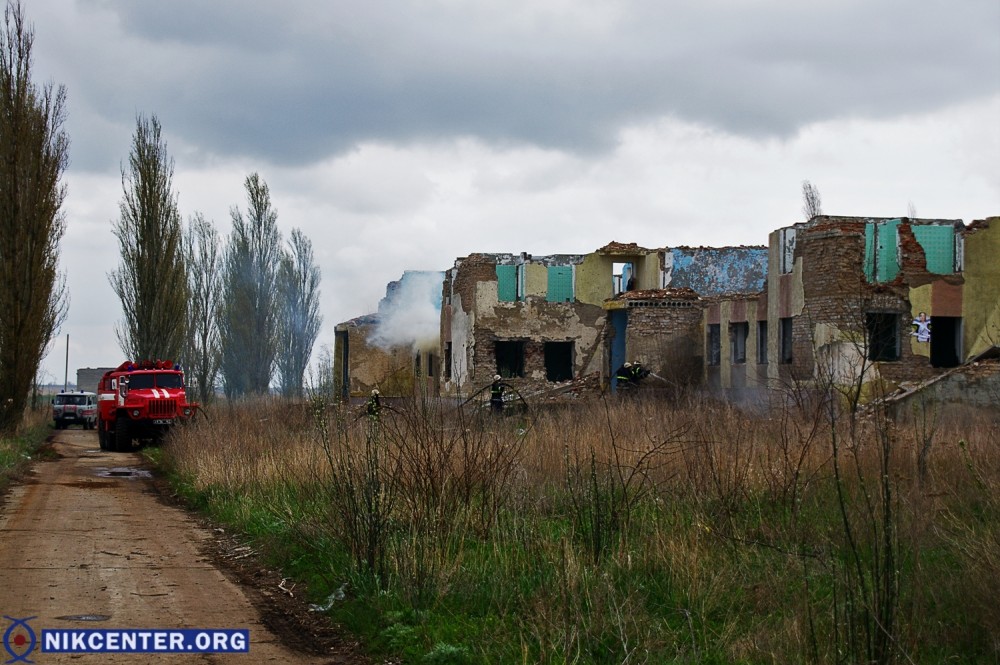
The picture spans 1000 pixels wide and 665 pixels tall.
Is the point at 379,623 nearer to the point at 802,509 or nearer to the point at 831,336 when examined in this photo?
the point at 802,509

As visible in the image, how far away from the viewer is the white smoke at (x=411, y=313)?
154ft

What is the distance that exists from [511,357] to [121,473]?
1948 cm

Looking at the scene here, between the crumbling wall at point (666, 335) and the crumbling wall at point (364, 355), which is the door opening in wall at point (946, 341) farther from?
the crumbling wall at point (364, 355)

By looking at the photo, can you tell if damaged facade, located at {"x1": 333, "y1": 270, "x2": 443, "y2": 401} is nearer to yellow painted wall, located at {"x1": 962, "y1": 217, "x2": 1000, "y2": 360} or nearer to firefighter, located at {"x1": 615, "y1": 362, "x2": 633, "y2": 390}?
firefighter, located at {"x1": 615, "y1": 362, "x2": 633, "y2": 390}

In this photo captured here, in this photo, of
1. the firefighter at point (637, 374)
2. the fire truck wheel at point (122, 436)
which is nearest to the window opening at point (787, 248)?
the firefighter at point (637, 374)

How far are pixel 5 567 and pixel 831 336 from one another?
18.5 meters

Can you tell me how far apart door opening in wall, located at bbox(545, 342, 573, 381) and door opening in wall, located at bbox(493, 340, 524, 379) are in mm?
969

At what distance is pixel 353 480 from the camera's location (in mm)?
9102

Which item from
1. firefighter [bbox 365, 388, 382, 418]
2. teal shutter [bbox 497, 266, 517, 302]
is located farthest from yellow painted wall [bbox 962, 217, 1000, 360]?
firefighter [bbox 365, 388, 382, 418]

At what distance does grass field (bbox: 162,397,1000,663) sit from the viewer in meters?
5.86

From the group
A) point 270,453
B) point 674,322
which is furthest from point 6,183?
point 674,322

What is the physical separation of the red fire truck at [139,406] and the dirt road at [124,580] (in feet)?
41.8

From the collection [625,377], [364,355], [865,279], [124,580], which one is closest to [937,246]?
[865,279]

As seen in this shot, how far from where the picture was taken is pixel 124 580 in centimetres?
851
